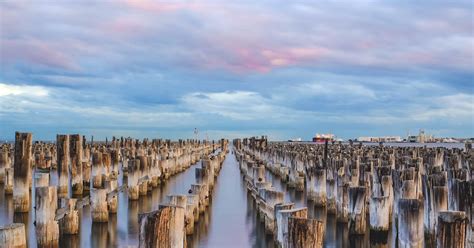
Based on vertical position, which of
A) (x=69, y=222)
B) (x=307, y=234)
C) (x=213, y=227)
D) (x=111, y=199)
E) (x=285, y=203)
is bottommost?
(x=213, y=227)

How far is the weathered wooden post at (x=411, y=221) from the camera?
22.9 feet

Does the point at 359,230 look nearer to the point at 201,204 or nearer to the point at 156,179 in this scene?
the point at 201,204

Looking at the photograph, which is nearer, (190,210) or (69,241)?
(69,241)

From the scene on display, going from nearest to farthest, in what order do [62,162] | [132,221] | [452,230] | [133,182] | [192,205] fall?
[452,230], [192,205], [132,221], [62,162], [133,182]

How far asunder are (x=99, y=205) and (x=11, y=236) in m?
4.85

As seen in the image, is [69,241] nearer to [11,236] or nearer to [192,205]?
[192,205]


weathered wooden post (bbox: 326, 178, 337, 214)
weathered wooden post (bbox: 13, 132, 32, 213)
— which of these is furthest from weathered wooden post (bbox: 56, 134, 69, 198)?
weathered wooden post (bbox: 326, 178, 337, 214)

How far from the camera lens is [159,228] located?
4863 millimetres

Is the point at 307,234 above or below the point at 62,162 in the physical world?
below

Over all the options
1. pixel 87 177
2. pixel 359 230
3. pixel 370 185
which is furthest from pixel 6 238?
pixel 87 177

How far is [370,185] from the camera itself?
42.4 ft

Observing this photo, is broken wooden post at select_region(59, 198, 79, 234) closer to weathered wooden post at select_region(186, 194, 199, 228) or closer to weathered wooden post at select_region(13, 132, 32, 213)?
weathered wooden post at select_region(186, 194, 199, 228)

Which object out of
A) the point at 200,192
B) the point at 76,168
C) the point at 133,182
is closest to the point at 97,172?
the point at 76,168

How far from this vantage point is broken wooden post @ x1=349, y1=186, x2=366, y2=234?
10.0 metres
